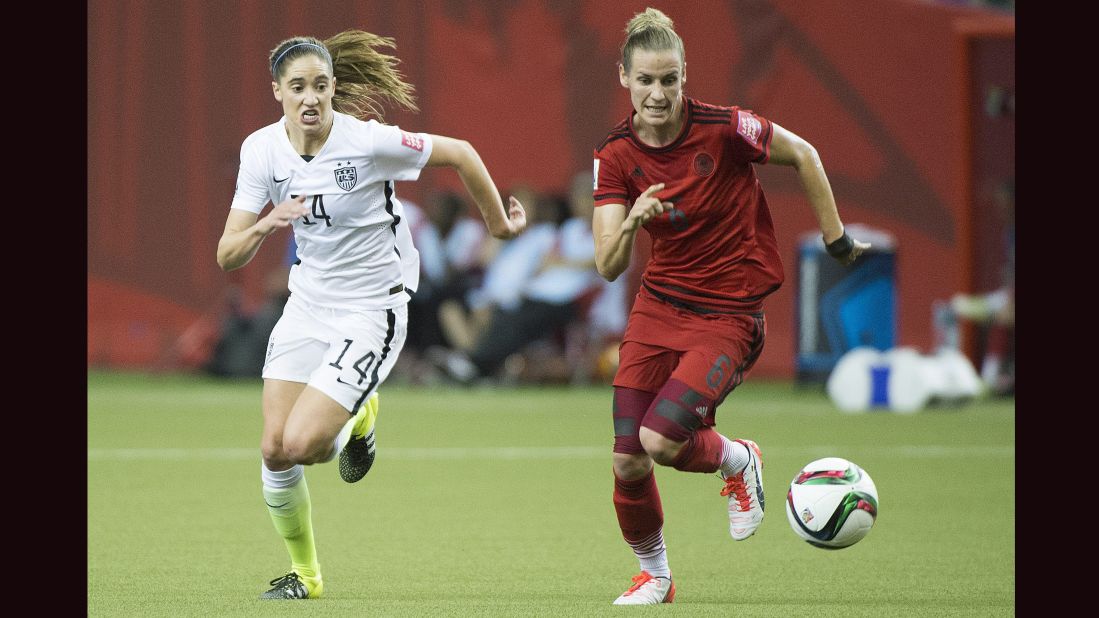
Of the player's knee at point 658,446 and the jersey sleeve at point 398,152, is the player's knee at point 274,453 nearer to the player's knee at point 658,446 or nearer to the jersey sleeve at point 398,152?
the jersey sleeve at point 398,152

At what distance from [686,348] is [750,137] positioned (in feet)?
2.69

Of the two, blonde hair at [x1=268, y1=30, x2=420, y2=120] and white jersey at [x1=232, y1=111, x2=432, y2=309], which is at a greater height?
blonde hair at [x1=268, y1=30, x2=420, y2=120]

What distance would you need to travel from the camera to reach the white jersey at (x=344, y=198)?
598cm

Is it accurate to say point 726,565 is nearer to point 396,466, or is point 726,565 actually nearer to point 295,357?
point 295,357

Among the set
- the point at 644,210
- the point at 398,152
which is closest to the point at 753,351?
the point at 644,210

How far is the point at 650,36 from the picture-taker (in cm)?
560

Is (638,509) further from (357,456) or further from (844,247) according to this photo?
(357,456)

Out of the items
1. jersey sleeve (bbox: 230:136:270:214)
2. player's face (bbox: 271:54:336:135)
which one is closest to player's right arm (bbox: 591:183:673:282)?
player's face (bbox: 271:54:336:135)

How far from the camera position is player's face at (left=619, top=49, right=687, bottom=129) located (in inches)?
219

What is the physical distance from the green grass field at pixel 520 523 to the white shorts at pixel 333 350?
2.60 feet

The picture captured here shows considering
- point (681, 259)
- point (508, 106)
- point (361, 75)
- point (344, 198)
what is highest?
point (508, 106)

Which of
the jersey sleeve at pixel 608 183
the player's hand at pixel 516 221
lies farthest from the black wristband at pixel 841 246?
the player's hand at pixel 516 221

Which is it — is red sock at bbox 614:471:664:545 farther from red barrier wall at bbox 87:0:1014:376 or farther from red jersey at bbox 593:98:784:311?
red barrier wall at bbox 87:0:1014:376

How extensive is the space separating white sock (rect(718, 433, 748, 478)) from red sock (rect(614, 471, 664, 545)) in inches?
12.2
